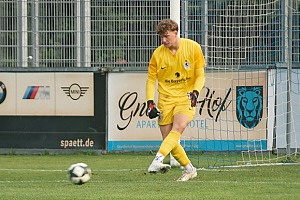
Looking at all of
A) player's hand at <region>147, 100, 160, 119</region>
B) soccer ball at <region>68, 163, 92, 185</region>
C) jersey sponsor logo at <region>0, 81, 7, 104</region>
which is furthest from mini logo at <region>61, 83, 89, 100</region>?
soccer ball at <region>68, 163, 92, 185</region>

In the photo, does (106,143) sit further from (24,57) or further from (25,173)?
(25,173)

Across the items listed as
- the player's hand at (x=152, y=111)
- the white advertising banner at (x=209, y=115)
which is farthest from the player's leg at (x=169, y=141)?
the white advertising banner at (x=209, y=115)

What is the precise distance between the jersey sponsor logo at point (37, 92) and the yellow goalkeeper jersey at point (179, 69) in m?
8.67

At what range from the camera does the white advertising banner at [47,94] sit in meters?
19.9

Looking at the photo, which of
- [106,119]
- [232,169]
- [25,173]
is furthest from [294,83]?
[25,173]

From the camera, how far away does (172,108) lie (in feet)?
38.1

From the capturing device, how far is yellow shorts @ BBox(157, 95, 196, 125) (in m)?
11.5

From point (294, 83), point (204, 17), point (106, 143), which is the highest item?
point (204, 17)

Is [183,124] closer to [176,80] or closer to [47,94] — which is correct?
[176,80]

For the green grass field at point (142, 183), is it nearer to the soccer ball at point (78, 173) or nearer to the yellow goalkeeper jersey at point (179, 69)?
the soccer ball at point (78, 173)

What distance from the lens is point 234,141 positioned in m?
19.4

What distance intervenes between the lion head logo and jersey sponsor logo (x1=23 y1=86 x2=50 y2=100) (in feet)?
13.9

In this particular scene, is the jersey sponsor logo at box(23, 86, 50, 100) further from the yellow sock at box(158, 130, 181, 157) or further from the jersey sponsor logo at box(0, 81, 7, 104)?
the yellow sock at box(158, 130, 181, 157)

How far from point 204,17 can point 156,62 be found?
763cm
